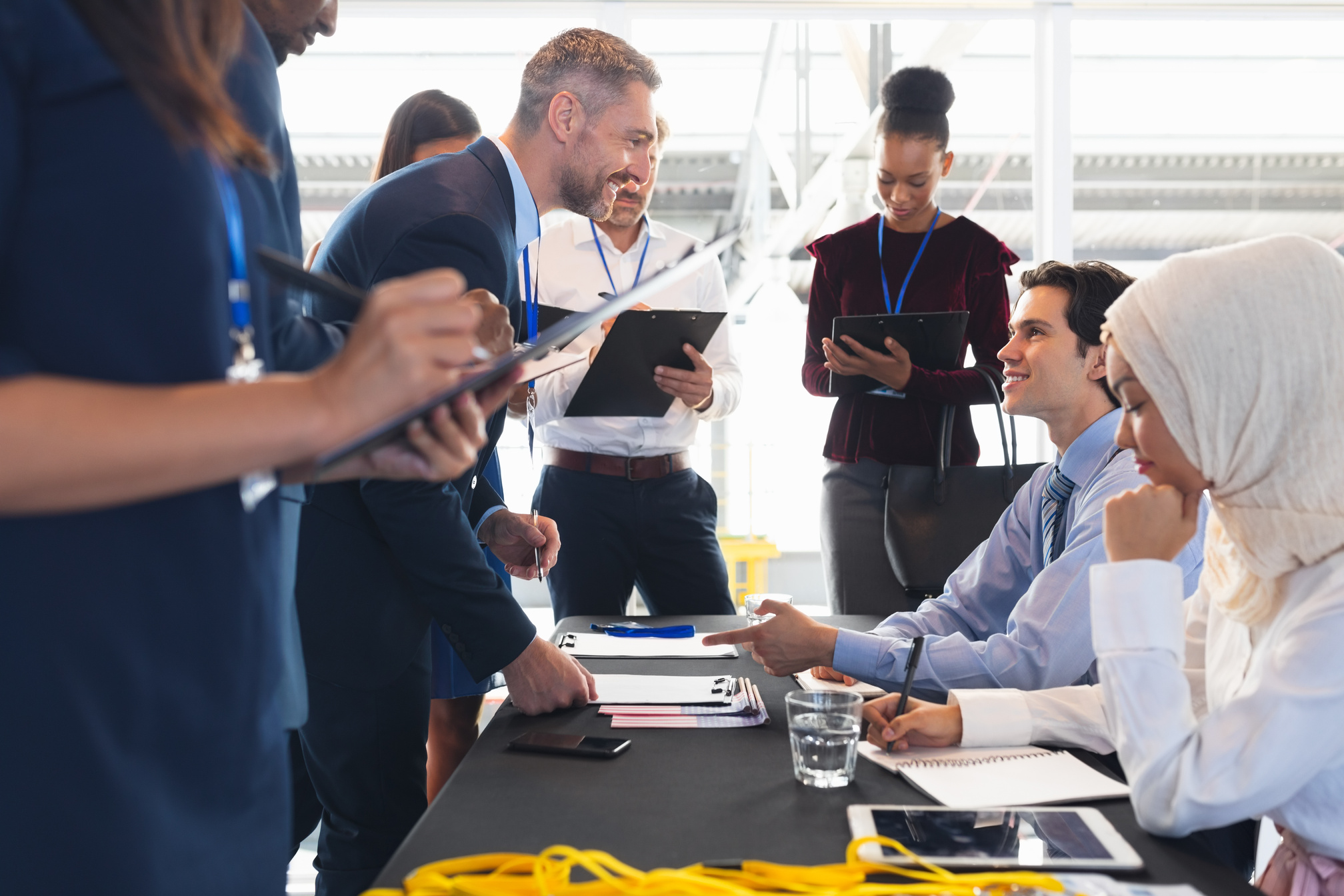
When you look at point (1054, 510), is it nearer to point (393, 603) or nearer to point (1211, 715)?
point (1211, 715)

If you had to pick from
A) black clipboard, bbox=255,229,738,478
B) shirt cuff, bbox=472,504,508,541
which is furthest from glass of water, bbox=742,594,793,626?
black clipboard, bbox=255,229,738,478

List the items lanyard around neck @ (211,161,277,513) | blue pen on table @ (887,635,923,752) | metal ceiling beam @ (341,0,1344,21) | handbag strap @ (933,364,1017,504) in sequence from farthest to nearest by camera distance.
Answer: metal ceiling beam @ (341,0,1344,21)
handbag strap @ (933,364,1017,504)
blue pen on table @ (887,635,923,752)
lanyard around neck @ (211,161,277,513)

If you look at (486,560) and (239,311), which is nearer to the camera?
(239,311)

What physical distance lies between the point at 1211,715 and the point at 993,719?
269mm

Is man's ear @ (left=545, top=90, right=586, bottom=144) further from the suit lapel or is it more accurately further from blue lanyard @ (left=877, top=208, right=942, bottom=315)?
blue lanyard @ (left=877, top=208, right=942, bottom=315)

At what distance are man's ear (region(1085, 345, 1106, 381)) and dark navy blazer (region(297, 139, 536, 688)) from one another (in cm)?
111

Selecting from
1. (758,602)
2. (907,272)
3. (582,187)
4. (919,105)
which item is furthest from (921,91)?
(758,602)

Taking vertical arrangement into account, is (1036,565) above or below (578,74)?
below

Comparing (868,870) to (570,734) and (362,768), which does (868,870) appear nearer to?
(570,734)

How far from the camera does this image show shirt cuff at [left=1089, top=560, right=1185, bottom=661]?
1.08 m

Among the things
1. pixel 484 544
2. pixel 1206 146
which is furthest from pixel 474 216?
pixel 1206 146

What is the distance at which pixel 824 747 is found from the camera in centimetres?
108

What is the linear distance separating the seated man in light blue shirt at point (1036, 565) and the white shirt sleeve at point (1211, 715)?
453 millimetres

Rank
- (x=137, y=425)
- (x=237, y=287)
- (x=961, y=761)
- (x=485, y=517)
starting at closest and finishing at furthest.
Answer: (x=137, y=425), (x=237, y=287), (x=961, y=761), (x=485, y=517)
